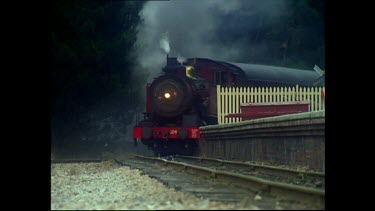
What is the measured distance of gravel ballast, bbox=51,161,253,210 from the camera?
3916mm

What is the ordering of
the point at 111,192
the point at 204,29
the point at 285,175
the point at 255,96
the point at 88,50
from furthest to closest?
1. the point at 204,29
2. the point at 255,96
3. the point at 88,50
4. the point at 285,175
5. the point at 111,192

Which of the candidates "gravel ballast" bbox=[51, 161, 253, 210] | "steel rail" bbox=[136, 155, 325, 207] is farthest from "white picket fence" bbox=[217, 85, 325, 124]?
"steel rail" bbox=[136, 155, 325, 207]

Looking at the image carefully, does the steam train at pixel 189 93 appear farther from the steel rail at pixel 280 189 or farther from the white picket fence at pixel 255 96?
the steel rail at pixel 280 189

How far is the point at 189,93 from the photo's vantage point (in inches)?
478

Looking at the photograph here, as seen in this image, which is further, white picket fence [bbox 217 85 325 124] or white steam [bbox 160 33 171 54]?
white steam [bbox 160 33 171 54]

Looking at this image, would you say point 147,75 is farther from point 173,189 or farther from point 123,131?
point 173,189

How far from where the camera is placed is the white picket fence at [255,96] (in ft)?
38.8

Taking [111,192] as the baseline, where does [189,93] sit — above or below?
above

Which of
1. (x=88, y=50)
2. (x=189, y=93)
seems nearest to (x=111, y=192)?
(x=88, y=50)

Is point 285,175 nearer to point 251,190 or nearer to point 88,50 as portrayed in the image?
point 251,190

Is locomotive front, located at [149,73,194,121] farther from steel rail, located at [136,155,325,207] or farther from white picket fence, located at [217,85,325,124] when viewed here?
steel rail, located at [136,155,325,207]

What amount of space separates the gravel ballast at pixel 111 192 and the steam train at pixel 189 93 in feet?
7.64

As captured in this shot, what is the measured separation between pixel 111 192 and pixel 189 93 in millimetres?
6610

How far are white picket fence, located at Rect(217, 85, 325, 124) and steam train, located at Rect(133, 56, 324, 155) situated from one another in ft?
0.53
